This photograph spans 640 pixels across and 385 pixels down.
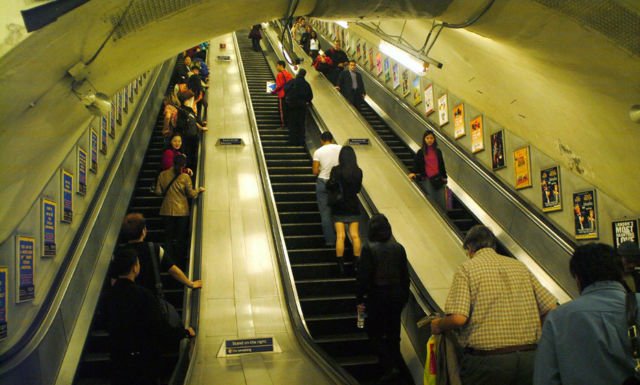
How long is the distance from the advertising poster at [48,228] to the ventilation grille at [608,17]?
4.57 m

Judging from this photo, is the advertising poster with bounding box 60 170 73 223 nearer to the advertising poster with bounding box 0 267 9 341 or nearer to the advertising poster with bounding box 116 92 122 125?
the advertising poster with bounding box 0 267 9 341

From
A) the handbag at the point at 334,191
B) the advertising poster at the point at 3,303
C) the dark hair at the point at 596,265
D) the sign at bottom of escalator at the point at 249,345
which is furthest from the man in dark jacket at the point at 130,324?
the handbag at the point at 334,191

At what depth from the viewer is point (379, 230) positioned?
4.62 metres

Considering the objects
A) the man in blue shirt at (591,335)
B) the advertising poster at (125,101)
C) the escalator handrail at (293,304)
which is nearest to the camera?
the man in blue shirt at (591,335)

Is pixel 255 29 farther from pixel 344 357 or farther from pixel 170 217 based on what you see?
pixel 344 357

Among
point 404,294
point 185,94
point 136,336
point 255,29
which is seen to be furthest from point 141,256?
point 255,29

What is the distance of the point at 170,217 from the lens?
22.4 ft

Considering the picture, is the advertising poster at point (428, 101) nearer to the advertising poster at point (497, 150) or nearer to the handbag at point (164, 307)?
the advertising poster at point (497, 150)

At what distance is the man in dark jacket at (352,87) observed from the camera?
520 inches

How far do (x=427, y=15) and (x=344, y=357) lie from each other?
3.21 meters

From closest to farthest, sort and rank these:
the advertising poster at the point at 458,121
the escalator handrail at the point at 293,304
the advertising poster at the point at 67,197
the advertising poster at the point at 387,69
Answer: the escalator handrail at the point at 293,304 → the advertising poster at the point at 67,197 → the advertising poster at the point at 458,121 → the advertising poster at the point at 387,69

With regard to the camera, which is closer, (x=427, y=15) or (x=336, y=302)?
(x=427, y=15)

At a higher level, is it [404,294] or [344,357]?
[404,294]

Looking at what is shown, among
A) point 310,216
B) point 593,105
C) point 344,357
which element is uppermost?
point 593,105
